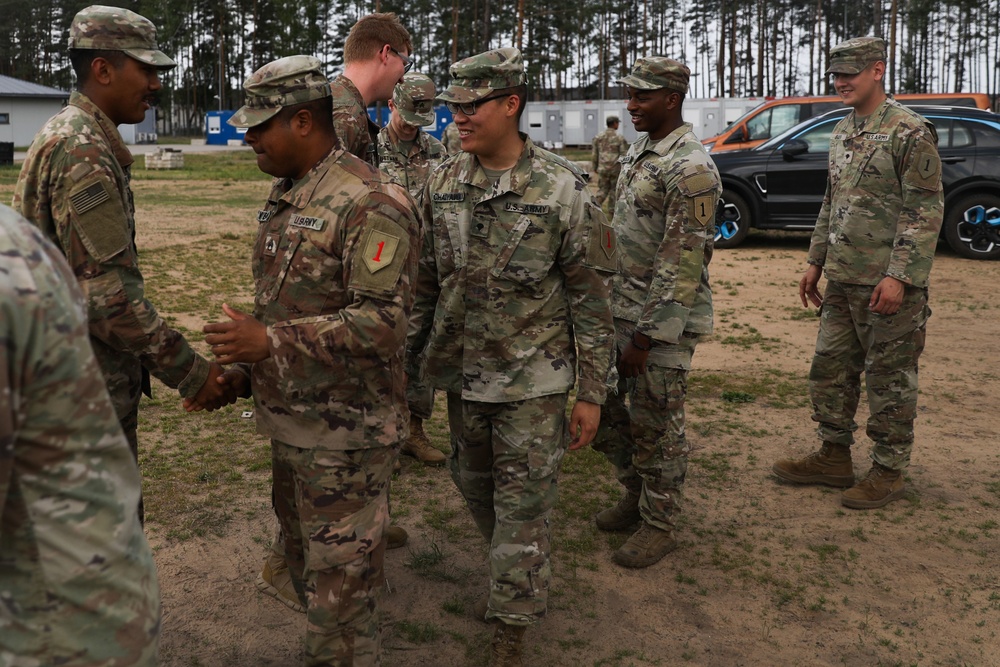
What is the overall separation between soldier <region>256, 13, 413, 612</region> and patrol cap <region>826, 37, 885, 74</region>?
2.08 metres

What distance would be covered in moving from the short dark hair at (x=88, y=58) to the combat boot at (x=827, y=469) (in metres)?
3.75

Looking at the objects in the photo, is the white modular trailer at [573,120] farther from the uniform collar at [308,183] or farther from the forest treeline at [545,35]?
A: the uniform collar at [308,183]

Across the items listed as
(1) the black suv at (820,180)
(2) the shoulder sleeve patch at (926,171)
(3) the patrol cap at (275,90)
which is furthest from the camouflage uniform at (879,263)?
(1) the black suv at (820,180)

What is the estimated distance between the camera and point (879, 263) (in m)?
4.68

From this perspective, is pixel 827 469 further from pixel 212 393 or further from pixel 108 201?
pixel 108 201

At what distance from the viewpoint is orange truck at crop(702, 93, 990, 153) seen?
14047mm

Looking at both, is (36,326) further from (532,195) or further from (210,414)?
(210,414)

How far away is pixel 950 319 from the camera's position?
8898mm

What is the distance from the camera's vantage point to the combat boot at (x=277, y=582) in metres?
Answer: 3.67

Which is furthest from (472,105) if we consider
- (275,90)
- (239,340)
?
(239,340)

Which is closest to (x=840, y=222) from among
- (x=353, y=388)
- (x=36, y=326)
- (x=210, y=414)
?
(x=353, y=388)

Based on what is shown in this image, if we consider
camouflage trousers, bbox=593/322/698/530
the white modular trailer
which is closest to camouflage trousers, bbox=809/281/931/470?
camouflage trousers, bbox=593/322/698/530

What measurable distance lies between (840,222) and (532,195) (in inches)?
91.3

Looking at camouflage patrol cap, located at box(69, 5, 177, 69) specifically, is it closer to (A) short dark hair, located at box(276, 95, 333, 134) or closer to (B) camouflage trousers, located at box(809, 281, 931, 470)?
(A) short dark hair, located at box(276, 95, 333, 134)
